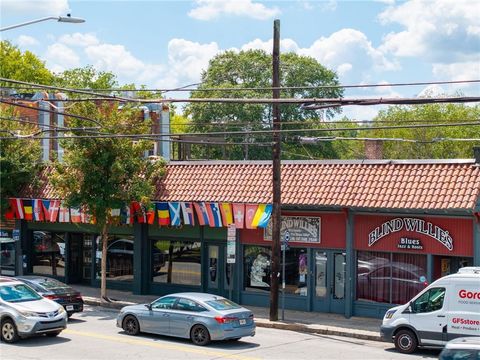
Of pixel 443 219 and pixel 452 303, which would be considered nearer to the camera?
pixel 452 303

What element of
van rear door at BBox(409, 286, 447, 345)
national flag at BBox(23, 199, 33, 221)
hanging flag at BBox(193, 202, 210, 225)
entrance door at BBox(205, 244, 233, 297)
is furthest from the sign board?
national flag at BBox(23, 199, 33, 221)

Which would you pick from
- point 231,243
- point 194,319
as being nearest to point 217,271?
point 231,243

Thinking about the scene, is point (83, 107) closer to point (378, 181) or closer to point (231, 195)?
point (231, 195)

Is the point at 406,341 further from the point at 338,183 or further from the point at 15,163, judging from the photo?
the point at 15,163

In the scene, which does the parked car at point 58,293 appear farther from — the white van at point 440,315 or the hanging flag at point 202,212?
the white van at point 440,315

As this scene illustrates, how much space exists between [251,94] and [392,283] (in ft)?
127

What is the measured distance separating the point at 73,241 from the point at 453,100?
21.2m

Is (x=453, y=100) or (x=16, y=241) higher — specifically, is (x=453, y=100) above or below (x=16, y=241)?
above

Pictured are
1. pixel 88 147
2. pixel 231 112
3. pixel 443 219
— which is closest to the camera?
pixel 443 219

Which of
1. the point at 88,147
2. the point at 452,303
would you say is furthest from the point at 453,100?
the point at 88,147

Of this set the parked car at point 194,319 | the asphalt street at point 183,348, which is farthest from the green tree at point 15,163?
the parked car at point 194,319

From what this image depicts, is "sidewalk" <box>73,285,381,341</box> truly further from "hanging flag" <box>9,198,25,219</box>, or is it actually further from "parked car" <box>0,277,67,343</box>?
"hanging flag" <box>9,198,25,219</box>

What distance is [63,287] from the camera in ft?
79.2

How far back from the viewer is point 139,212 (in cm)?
2866
